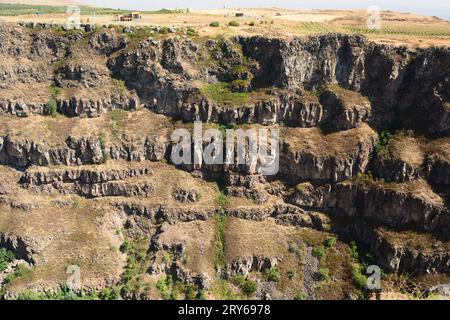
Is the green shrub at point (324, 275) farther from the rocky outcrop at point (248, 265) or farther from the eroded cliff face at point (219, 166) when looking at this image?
the rocky outcrop at point (248, 265)

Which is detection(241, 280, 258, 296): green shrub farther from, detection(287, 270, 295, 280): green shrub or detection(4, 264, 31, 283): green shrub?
detection(4, 264, 31, 283): green shrub

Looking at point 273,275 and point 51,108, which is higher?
point 51,108

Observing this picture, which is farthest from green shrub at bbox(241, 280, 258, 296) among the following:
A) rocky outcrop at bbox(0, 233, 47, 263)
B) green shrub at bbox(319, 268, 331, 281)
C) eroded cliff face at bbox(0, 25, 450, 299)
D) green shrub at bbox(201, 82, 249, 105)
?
rocky outcrop at bbox(0, 233, 47, 263)

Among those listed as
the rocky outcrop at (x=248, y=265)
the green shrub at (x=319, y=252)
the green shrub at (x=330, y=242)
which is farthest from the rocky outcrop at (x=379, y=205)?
the rocky outcrop at (x=248, y=265)

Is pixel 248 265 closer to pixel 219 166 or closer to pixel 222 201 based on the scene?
pixel 222 201

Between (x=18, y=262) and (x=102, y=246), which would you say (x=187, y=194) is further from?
(x=18, y=262)

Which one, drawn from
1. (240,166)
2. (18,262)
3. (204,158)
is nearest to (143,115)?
(204,158)

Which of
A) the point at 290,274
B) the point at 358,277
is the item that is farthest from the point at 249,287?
the point at 358,277
